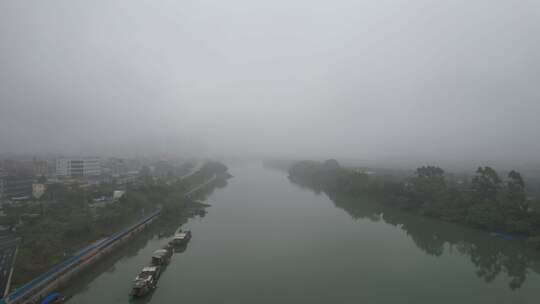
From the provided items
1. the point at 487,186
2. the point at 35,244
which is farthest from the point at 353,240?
the point at 35,244

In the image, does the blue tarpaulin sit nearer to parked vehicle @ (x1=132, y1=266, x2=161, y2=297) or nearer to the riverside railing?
the riverside railing


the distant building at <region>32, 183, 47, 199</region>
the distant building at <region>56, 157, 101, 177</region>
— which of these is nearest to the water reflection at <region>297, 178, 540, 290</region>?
the distant building at <region>32, 183, 47, 199</region>

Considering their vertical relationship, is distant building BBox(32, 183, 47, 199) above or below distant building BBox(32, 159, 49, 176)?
below

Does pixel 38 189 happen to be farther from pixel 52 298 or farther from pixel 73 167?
pixel 52 298

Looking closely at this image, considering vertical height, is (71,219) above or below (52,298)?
above

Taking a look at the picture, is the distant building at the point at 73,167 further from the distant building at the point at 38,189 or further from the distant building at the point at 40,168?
the distant building at the point at 38,189

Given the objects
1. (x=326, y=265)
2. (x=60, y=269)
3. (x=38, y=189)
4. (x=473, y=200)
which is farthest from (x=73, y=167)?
(x=473, y=200)
